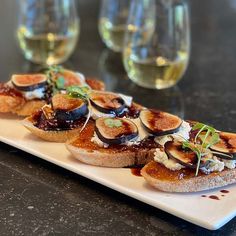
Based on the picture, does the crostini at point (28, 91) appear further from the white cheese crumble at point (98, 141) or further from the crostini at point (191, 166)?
the crostini at point (191, 166)

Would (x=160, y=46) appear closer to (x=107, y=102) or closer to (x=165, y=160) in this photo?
(x=107, y=102)

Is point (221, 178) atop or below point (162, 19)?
below

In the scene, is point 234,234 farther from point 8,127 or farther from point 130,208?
point 8,127

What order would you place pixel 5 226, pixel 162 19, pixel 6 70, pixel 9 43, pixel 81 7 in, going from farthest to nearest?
pixel 81 7, pixel 9 43, pixel 6 70, pixel 162 19, pixel 5 226

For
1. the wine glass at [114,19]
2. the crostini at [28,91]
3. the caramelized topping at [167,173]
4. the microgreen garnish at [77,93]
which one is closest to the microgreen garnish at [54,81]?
the crostini at [28,91]

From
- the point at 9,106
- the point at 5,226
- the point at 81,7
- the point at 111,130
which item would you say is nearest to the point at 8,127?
the point at 9,106

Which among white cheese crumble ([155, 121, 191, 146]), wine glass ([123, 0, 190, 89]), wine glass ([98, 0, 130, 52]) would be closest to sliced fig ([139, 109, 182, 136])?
white cheese crumble ([155, 121, 191, 146])

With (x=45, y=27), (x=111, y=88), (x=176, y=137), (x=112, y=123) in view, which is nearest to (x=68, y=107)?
(x=112, y=123)
